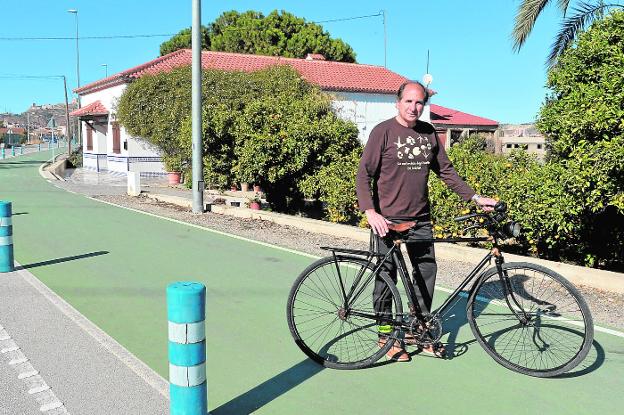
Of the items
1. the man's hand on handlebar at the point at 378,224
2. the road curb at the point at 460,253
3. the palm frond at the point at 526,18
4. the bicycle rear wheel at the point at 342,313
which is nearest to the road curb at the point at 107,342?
the bicycle rear wheel at the point at 342,313

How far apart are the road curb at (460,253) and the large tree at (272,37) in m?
29.2

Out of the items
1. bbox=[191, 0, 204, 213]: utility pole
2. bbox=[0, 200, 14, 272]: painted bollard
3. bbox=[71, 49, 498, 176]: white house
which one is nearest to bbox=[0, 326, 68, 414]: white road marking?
bbox=[0, 200, 14, 272]: painted bollard

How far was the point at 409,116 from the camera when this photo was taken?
3.99 meters

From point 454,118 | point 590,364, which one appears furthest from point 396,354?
point 454,118

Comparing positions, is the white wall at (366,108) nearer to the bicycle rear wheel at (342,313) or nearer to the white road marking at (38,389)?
the bicycle rear wheel at (342,313)

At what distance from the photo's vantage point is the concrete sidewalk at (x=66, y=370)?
11.4 feet

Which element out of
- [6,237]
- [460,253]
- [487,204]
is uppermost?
[487,204]

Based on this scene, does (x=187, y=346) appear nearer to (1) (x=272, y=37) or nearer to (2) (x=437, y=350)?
(2) (x=437, y=350)

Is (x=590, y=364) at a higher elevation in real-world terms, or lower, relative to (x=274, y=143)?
lower

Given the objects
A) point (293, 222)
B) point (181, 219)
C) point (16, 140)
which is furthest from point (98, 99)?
point (16, 140)

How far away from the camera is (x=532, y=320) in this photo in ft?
13.7

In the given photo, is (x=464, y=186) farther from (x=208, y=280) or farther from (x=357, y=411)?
(x=208, y=280)

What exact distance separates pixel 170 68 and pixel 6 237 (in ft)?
66.6

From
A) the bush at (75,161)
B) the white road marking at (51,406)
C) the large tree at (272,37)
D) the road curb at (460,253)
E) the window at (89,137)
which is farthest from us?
the large tree at (272,37)
